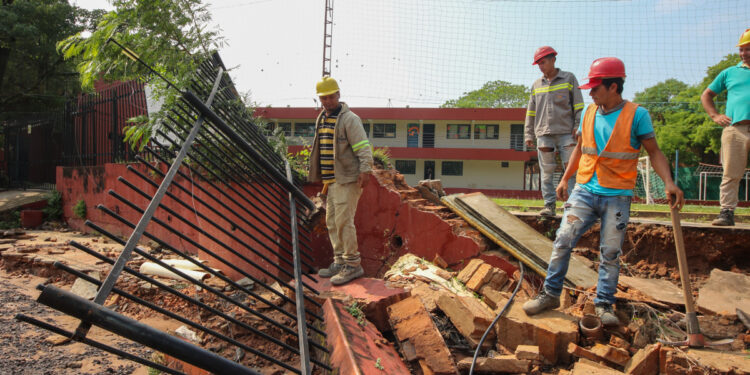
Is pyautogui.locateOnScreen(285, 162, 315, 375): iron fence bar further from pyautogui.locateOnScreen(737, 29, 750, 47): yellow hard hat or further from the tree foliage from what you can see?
the tree foliage

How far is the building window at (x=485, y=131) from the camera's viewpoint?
84.2ft

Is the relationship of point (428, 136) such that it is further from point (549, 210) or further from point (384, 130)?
point (549, 210)

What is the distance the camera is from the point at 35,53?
15.2 meters

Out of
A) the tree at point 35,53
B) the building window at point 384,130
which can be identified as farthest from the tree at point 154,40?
the building window at point 384,130

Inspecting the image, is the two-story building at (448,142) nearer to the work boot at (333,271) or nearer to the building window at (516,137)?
the building window at (516,137)

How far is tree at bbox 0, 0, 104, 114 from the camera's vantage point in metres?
13.7

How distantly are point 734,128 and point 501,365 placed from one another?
10.7 ft

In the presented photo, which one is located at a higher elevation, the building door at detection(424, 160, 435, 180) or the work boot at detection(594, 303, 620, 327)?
the building door at detection(424, 160, 435, 180)

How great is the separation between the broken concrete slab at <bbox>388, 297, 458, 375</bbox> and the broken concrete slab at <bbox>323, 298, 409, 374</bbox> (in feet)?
0.34

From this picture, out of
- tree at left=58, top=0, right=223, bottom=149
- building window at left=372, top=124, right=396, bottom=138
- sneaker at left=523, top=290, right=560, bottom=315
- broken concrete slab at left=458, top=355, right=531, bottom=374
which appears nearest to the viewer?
broken concrete slab at left=458, top=355, right=531, bottom=374

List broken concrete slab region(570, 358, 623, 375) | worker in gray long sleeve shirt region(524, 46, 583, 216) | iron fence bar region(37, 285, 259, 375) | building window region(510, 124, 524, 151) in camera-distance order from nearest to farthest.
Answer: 1. iron fence bar region(37, 285, 259, 375)
2. broken concrete slab region(570, 358, 623, 375)
3. worker in gray long sleeve shirt region(524, 46, 583, 216)
4. building window region(510, 124, 524, 151)

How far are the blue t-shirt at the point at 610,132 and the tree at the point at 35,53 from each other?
17.5 m

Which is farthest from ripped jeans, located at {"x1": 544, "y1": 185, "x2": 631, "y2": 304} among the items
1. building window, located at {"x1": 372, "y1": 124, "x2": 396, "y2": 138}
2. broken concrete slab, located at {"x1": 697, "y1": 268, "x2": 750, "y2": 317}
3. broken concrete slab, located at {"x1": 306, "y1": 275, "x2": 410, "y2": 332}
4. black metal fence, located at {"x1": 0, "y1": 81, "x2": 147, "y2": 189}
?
building window, located at {"x1": 372, "y1": 124, "x2": 396, "y2": 138}

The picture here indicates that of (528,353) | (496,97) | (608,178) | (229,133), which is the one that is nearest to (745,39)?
(608,178)
